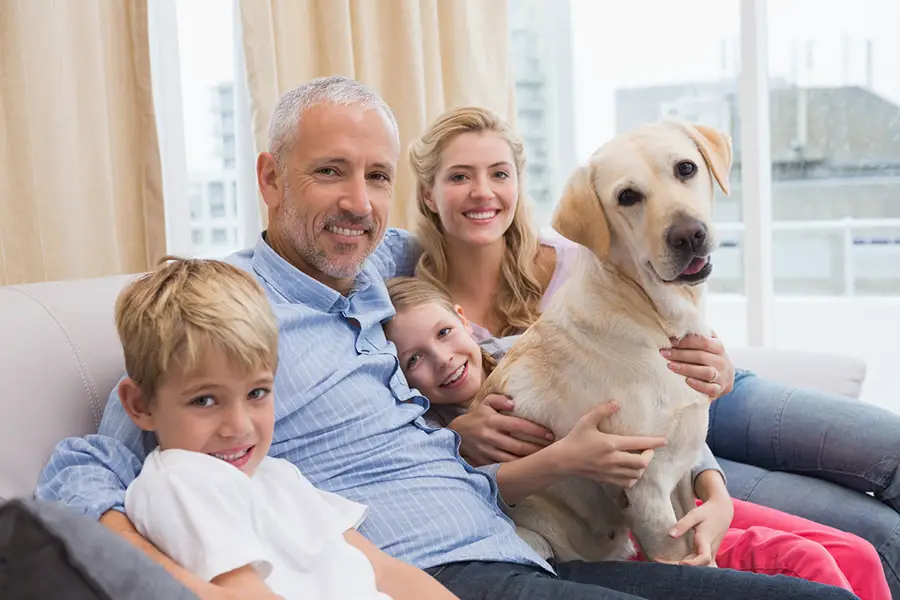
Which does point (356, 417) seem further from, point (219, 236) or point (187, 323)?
point (219, 236)

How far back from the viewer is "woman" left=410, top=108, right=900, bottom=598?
1.90m

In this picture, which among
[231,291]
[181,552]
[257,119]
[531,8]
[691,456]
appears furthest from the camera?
[531,8]

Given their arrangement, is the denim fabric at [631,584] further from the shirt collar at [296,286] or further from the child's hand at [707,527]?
the shirt collar at [296,286]

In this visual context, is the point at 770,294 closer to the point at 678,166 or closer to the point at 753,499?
the point at 753,499

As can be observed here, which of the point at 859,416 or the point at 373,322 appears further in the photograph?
the point at 859,416

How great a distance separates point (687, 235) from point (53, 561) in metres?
1.01

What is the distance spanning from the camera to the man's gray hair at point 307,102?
1597 mm

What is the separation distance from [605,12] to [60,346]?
3.53m

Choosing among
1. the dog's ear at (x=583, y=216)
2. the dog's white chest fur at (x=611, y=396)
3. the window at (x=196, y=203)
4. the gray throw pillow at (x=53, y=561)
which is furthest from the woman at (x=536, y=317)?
the window at (x=196, y=203)

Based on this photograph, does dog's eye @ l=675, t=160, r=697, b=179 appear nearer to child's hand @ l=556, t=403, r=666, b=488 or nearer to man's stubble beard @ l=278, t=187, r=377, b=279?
child's hand @ l=556, t=403, r=666, b=488

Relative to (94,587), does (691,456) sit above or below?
below

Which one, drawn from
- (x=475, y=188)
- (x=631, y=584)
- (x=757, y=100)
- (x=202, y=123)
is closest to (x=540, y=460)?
(x=631, y=584)

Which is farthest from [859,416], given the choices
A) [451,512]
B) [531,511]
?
[451,512]

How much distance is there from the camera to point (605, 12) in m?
4.29
